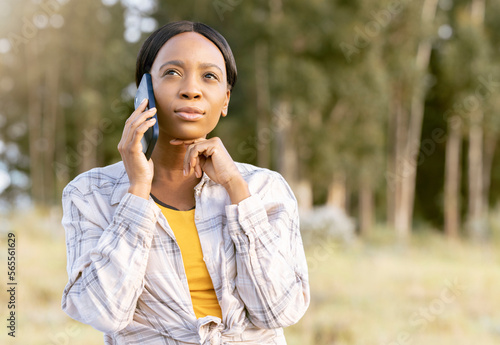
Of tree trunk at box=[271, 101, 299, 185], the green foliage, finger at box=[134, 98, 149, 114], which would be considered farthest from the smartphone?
tree trunk at box=[271, 101, 299, 185]

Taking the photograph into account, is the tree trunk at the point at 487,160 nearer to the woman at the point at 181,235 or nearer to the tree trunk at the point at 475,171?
the tree trunk at the point at 475,171

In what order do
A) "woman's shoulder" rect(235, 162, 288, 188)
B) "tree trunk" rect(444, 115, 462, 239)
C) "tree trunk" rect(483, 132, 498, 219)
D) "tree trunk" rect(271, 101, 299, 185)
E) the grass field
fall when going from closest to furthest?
"woman's shoulder" rect(235, 162, 288, 188) < the grass field < "tree trunk" rect(271, 101, 299, 185) < "tree trunk" rect(444, 115, 462, 239) < "tree trunk" rect(483, 132, 498, 219)

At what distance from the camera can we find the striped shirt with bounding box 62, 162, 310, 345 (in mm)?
1611

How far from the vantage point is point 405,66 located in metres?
16.2

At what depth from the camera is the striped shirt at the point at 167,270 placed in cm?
161

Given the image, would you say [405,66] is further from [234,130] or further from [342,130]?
[234,130]

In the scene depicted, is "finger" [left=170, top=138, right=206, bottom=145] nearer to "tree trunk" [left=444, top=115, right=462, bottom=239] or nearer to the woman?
the woman

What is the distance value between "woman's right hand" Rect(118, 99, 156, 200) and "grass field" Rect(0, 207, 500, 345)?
4.22 m

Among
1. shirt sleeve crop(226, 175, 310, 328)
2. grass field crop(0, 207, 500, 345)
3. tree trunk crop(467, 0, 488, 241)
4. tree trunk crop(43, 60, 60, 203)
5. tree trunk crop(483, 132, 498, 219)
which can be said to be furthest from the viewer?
tree trunk crop(483, 132, 498, 219)

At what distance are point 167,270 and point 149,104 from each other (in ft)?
1.72

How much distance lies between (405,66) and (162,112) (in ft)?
50.8

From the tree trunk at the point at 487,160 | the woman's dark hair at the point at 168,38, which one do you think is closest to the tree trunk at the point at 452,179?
the tree trunk at the point at 487,160

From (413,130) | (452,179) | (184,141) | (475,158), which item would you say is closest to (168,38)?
(184,141)

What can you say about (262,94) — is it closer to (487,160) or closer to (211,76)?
(487,160)
